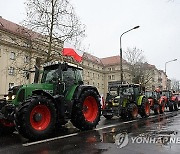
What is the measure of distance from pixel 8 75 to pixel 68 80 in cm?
3387

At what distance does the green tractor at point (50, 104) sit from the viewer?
6.91m

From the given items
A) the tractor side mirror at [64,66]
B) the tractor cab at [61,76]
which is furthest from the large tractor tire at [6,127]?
the tractor side mirror at [64,66]

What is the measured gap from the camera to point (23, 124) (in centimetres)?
666

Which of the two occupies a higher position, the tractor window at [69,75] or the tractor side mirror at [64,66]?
the tractor side mirror at [64,66]

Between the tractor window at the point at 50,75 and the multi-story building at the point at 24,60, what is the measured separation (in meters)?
1.22

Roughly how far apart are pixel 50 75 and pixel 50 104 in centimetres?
174

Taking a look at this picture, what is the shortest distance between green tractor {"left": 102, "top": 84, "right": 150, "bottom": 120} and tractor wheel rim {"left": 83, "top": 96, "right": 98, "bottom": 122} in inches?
149

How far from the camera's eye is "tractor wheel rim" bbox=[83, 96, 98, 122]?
30.4 feet

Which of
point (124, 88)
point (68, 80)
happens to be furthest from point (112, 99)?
point (68, 80)

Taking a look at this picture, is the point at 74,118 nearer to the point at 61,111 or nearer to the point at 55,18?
the point at 61,111

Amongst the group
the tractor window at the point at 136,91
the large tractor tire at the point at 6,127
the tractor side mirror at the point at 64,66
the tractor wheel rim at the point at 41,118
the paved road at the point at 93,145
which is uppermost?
the tractor side mirror at the point at 64,66

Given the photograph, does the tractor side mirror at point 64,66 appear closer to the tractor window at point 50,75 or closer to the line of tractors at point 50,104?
the line of tractors at point 50,104

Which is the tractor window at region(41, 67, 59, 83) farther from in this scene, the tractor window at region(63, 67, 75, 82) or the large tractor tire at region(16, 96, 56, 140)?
the large tractor tire at region(16, 96, 56, 140)

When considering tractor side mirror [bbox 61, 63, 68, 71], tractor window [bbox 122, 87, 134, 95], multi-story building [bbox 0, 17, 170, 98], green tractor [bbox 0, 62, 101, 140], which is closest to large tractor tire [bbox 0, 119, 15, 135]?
green tractor [bbox 0, 62, 101, 140]
